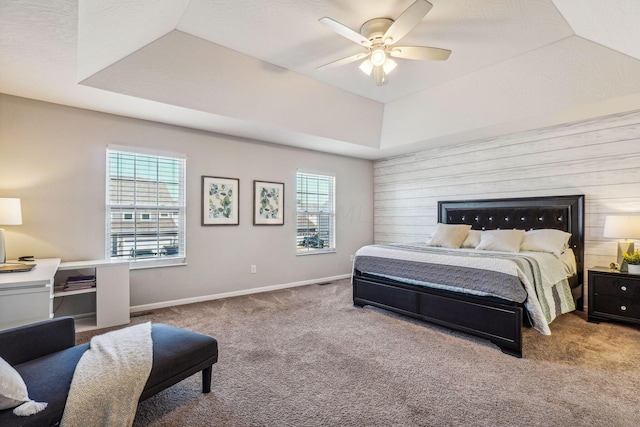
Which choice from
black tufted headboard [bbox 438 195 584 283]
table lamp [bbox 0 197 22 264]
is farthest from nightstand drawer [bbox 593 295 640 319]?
table lamp [bbox 0 197 22 264]

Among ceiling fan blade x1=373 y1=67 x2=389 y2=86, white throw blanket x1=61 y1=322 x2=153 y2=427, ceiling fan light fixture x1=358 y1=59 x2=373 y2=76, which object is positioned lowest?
white throw blanket x1=61 y1=322 x2=153 y2=427

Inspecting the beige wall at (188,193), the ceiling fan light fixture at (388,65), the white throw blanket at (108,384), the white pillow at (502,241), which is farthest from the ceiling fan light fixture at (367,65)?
the white throw blanket at (108,384)

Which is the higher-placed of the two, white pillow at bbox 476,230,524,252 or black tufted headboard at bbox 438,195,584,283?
black tufted headboard at bbox 438,195,584,283

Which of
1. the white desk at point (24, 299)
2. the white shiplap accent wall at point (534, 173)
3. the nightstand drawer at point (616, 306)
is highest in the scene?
the white shiplap accent wall at point (534, 173)

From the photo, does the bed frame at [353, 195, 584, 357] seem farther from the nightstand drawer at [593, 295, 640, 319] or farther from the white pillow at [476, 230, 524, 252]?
the white pillow at [476, 230, 524, 252]

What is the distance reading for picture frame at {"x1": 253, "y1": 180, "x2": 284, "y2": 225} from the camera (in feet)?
16.1

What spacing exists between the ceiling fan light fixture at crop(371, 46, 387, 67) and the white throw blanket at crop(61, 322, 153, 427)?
278cm

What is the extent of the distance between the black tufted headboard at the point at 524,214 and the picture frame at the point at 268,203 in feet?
8.86

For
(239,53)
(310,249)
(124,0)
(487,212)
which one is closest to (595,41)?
(487,212)

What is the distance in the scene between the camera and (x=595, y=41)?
280cm

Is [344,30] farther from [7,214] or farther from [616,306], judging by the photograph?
[616,306]

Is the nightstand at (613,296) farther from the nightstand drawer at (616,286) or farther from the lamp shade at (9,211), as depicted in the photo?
the lamp shade at (9,211)

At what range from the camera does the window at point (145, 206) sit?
150 inches

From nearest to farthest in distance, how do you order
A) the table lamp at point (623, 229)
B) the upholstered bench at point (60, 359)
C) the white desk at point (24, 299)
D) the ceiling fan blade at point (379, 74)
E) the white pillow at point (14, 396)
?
the white pillow at point (14, 396)
the upholstered bench at point (60, 359)
the white desk at point (24, 299)
the ceiling fan blade at point (379, 74)
the table lamp at point (623, 229)
